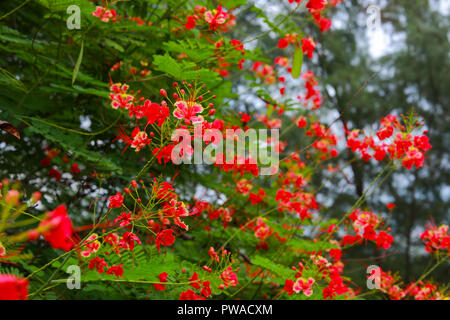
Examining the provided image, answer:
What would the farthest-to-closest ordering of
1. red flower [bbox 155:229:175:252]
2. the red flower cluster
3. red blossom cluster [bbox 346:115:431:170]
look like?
the red flower cluster, red blossom cluster [bbox 346:115:431:170], red flower [bbox 155:229:175:252]

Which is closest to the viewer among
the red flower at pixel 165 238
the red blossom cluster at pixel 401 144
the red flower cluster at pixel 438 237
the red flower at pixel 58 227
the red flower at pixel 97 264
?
the red flower at pixel 58 227

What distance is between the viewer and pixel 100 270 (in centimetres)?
149

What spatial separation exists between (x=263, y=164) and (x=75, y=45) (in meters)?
1.37

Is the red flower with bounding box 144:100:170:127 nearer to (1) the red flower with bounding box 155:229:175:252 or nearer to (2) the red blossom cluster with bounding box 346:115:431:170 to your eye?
(1) the red flower with bounding box 155:229:175:252

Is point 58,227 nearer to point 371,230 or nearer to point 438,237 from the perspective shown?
point 371,230

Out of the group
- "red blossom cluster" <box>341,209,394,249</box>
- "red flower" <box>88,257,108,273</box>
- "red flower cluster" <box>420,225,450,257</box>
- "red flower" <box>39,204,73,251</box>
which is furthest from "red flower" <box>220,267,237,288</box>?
"red flower cluster" <box>420,225,450,257</box>

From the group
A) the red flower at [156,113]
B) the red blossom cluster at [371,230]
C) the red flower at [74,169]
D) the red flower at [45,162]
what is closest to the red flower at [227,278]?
the red flower at [156,113]

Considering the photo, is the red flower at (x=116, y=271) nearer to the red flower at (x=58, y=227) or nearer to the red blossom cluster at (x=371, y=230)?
the red flower at (x=58, y=227)

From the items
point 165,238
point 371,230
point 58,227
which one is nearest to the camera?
point 58,227

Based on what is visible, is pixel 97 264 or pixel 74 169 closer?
pixel 97 264

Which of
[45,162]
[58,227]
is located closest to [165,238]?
[58,227]

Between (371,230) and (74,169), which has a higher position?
(74,169)
